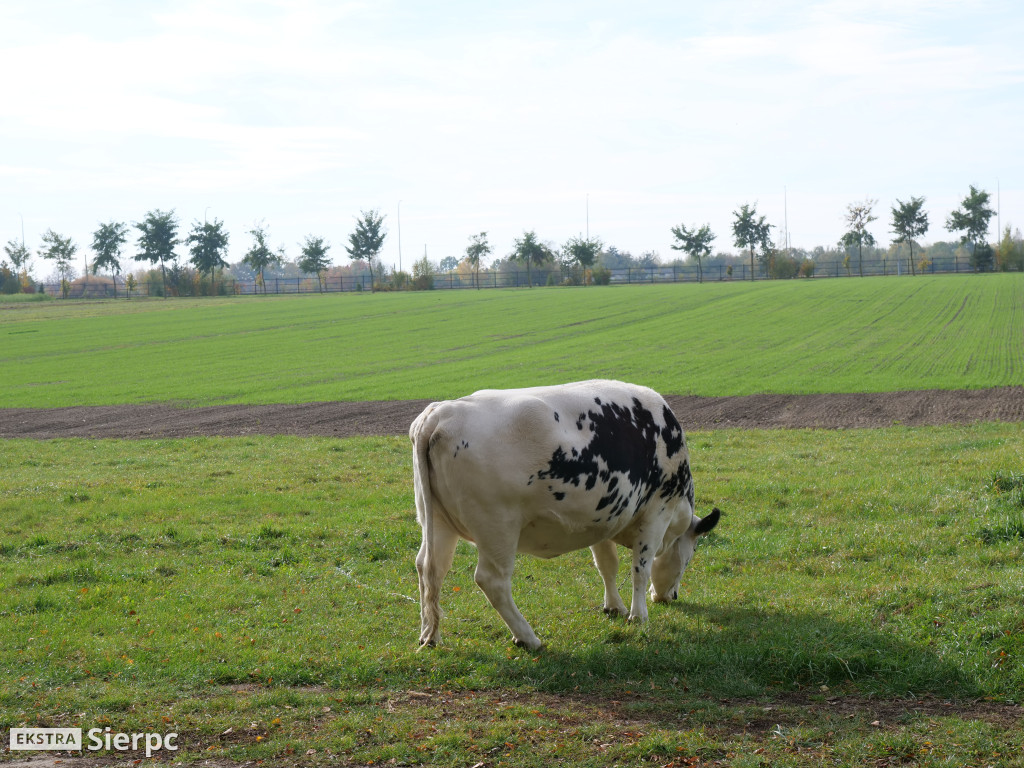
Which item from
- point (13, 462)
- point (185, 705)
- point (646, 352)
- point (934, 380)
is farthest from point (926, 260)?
point (185, 705)

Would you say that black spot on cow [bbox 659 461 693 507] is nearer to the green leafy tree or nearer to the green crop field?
the green crop field

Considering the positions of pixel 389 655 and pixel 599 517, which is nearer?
pixel 389 655

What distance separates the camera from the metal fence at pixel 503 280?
4080 inches

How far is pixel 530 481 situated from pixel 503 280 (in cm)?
10812

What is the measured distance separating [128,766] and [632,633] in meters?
4.27

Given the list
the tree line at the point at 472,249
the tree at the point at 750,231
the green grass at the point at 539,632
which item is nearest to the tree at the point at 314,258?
the tree line at the point at 472,249

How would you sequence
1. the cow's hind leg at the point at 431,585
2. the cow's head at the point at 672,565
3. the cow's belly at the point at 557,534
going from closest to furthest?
1. the cow's hind leg at the point at 431,585
2. the cow's belly at the point at 557,534
3. the cow's head at the point at 672,565

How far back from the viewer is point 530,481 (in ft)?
25.9

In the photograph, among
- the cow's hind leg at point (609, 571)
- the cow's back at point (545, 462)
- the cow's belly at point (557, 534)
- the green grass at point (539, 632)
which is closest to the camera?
the green grass at point (539, 632)

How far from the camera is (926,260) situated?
4112 inches

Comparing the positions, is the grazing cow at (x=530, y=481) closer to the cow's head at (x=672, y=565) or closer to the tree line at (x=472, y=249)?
the cow's head at (x=672, y=565)

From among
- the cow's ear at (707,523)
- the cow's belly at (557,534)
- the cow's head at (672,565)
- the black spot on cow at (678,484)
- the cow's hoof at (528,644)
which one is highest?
the black spot on cow at (678,484)

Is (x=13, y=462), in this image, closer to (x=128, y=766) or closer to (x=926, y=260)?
(x=128, y=766)

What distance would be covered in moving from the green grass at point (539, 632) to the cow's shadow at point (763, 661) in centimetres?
2
